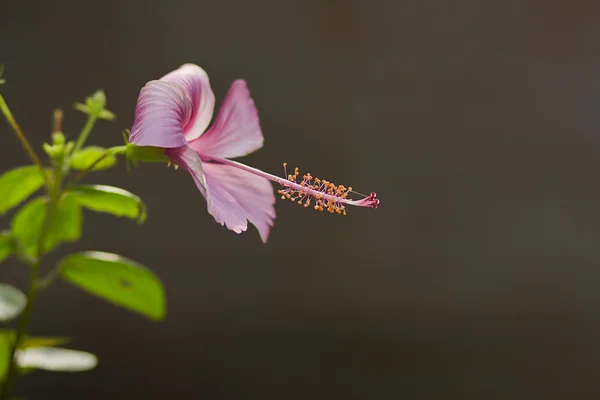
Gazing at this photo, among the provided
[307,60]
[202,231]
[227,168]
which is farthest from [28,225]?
[307,60]

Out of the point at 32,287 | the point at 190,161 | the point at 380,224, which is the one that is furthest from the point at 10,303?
the point at 380,224

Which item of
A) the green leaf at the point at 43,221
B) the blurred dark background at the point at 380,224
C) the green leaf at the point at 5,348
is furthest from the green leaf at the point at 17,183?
the blurred dark background at the point at 380,224

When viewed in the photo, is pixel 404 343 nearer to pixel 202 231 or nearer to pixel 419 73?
pixel 202 231

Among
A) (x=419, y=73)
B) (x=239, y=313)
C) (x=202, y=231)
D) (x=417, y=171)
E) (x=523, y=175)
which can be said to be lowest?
(x=239, y=313)

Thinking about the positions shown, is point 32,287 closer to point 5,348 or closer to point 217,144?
point 5,348

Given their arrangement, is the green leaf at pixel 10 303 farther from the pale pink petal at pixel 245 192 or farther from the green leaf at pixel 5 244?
the pale pink petal at pixel 245 192
